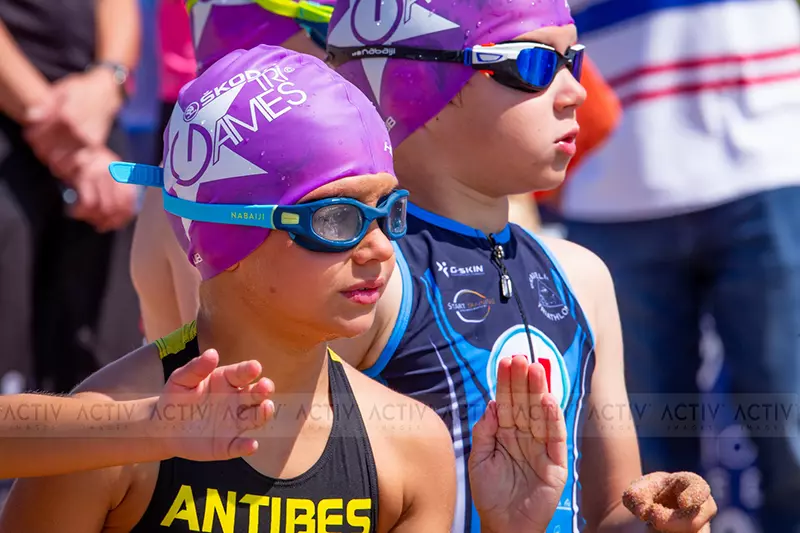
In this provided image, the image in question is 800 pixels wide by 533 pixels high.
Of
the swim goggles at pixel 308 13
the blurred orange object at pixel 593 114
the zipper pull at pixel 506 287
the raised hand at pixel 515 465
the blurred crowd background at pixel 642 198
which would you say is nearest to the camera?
the raised hand at pixel 515 465

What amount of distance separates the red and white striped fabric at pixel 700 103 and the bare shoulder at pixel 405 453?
2.40 m

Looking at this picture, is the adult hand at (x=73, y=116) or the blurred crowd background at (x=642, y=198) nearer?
the blurred crowd background at (x=642, y=198)

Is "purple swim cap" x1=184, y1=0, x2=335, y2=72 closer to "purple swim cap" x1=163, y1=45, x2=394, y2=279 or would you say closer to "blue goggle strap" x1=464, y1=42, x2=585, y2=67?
"blue goggle strap" x1=464, y1=42, x2=585, y2=67

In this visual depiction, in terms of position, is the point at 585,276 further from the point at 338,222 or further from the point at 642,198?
the point at 642,198

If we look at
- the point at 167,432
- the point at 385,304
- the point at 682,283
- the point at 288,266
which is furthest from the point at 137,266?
the point at 682,283

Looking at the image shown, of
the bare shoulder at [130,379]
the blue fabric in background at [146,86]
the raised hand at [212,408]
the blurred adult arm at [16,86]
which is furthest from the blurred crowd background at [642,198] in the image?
the raised hand at [212,408]

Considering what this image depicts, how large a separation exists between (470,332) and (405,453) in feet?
1.64

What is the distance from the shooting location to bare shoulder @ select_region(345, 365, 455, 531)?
3.02 meters

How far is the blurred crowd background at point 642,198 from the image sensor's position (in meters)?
5.01

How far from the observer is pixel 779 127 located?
5.11 metres

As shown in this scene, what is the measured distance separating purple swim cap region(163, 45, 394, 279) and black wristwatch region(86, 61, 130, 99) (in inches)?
118

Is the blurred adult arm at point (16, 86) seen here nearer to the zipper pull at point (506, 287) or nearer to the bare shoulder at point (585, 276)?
the bare shoulder at point (585, 276)

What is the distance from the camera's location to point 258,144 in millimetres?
2844

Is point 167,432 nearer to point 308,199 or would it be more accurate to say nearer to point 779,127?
Result: point 308,199
